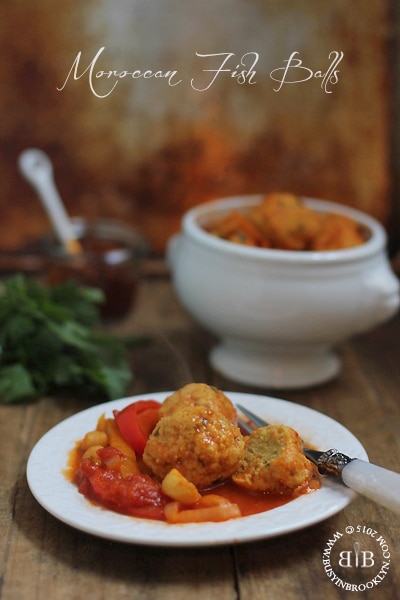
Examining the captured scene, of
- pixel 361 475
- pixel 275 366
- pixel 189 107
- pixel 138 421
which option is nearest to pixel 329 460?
pixel 361 475

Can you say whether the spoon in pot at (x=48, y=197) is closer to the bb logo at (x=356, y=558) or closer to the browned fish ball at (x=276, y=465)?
the browned fish ball at (x=276, y=465)

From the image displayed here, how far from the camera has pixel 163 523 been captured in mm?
1098

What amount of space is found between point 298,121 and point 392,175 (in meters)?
0.32

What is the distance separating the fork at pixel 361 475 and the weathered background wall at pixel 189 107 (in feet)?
4.35

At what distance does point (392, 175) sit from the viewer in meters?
2.42

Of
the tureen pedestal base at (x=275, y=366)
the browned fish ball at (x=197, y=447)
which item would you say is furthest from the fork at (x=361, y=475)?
the tureen pedestal base at (x=275, y=366)

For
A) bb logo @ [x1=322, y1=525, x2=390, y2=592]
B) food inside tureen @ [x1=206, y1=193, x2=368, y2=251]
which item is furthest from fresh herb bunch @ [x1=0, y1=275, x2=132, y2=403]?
bb logo @ [x1=322, y1=525, x2=390, y2=592]

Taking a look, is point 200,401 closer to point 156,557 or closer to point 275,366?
point 156,557

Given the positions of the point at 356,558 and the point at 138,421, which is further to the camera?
the point at 138,421

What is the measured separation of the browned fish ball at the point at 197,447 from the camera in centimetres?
115

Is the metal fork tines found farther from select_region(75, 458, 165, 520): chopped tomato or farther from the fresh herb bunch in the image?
the fresh herb bunch

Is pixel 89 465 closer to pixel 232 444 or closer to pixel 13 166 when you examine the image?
pixel 232 444

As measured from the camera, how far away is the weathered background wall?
2283 mm

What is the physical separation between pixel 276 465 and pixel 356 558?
17cm
